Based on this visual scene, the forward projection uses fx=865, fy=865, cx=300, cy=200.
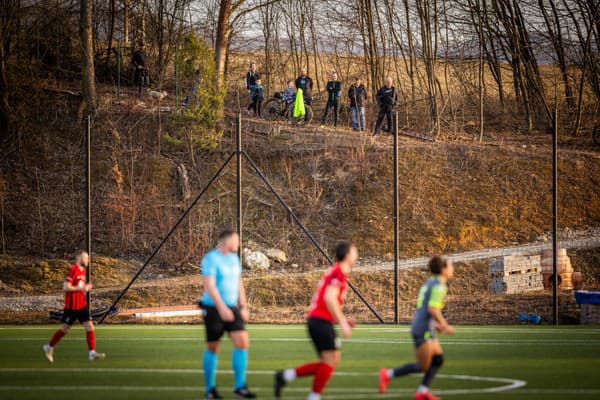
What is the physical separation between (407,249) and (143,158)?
12111 millimetres

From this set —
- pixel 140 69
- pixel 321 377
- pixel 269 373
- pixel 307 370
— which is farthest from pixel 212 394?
pixel 140 69

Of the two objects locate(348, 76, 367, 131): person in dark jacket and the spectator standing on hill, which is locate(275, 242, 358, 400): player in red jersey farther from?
the spectator standing on hill

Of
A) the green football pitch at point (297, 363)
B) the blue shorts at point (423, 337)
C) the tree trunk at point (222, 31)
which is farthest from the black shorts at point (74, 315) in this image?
the tree trunk at point (222, 31)

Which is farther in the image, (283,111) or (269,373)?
(283,111)

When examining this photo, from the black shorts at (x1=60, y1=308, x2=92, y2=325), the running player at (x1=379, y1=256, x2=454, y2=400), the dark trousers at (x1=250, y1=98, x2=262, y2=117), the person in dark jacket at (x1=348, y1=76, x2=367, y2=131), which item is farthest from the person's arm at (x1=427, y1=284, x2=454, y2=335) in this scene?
the dark trousers at (x1=250, y1=98, x2=262, y2=117)

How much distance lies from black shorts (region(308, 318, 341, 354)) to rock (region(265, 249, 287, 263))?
21.6m

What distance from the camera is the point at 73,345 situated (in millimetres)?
16547

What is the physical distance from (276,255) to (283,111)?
34.4 ft

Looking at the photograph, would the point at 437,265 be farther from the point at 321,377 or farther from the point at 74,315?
the point at 74,315

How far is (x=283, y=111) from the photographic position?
3938cm

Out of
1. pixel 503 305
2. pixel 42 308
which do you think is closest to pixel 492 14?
pixel 503 305

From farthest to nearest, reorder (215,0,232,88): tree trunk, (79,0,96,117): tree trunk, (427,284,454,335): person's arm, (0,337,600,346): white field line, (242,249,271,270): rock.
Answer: (215,0,232,88): tree trunk
(79,0,96,117): tree trunk
(242,249,271,270): rock
(0,337,600,346): white field line
(427,284,454,335): person's arm

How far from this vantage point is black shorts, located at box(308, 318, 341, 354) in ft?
29.7

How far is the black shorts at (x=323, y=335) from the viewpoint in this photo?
905 cm
